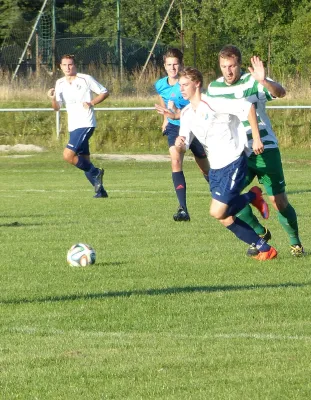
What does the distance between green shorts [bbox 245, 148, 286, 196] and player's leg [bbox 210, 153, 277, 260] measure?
0.26 m

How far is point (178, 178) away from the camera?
45.0 feet

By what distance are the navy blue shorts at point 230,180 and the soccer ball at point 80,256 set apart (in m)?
1.22

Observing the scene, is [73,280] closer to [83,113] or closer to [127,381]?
[127,381]

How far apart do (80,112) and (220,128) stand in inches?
313

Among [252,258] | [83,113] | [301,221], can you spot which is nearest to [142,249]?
[252,258]

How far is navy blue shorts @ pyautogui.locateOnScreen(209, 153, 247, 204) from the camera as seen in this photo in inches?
370

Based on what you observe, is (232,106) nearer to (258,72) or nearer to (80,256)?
(258,72)

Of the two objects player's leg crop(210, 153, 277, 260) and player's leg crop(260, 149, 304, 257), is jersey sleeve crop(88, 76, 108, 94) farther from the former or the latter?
player's leg crop(210, 153, 277, 260)

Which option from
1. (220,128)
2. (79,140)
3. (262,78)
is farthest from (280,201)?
(79,140)

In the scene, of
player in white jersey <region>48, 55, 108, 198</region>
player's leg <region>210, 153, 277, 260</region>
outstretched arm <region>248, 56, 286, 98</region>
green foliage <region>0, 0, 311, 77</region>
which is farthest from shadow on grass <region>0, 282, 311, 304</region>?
green foliage <region>0, 0, 311, 77</region>

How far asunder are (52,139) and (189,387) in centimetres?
2653

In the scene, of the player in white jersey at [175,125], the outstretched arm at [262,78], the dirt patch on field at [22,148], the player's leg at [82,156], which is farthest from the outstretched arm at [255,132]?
the dirt patch on field at [22,148]

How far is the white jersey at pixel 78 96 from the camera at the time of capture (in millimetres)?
17141

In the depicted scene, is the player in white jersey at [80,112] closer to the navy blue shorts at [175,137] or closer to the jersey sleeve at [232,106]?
the navy blue shorts at [175,137]
